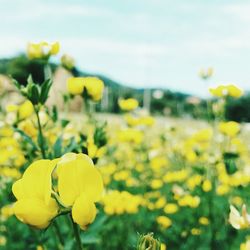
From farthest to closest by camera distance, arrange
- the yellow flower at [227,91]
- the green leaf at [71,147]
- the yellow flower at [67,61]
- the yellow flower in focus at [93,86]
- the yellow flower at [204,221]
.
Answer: the yellow flower at [204,221]
the yellow flower at [227,91]
the yellow flower at [67,61]
the yellow flower in focus at [93,86]
the green leaf at [71,147]

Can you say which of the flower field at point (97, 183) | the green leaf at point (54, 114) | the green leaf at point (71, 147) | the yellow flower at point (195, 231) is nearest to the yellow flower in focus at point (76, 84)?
the flower field at point (97, 183)

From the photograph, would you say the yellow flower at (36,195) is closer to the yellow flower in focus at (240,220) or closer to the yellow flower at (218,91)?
the yellow flower in focus at (240,220)

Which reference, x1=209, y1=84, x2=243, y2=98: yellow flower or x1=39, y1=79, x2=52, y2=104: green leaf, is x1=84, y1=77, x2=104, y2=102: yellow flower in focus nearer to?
x1=39, y1=79, x2=52, y2=104: green leaf

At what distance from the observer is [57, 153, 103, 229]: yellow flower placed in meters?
0.98

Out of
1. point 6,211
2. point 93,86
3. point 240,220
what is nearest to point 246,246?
point 240,220

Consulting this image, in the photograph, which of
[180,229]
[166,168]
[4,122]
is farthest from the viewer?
[166,168]

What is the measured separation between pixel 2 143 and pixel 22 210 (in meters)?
2.46

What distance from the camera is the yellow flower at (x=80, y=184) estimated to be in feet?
3.22

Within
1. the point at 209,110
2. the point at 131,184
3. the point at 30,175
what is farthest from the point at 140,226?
the point at 30,175

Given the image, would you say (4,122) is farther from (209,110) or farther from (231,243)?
(231,243)

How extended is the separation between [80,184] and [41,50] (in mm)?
1562

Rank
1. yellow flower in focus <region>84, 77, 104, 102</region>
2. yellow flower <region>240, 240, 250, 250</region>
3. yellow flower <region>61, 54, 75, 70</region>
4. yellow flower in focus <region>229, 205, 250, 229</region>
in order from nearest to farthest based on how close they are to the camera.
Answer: yellow flower <region>240, 240, 250, 250</region> → yellow flower in focus <region>229, 205, 250, 229</region> → yellow flower in focus <region>84, 77, 104, 102</region> → yellow flower <region>61, 54, 75, 70</region>

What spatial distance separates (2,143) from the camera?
3.37 meters

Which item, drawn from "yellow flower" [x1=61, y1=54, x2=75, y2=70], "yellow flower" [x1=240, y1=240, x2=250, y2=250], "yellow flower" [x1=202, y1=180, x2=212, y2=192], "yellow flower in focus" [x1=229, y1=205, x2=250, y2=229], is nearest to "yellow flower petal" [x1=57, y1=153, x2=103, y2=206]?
"yellow flower" [x1=240, y1=240, x2=250, y2=250]
